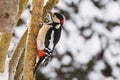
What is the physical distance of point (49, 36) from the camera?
374cm

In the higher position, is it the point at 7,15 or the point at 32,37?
the point at 7,15

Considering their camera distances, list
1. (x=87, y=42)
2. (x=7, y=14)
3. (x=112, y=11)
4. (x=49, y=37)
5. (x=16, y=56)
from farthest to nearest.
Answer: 1. (x=112, y=11)
2. (x=87, y=42)
3. (x=16, y=56)
4. (x=49, y=37)
5. (x=7, y=14)

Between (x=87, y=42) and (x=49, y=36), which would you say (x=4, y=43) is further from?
(x=87, y=42)

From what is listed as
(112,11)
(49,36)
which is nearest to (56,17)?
(49,36)

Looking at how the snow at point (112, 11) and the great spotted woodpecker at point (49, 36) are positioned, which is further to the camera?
the snow at point (112, 11)

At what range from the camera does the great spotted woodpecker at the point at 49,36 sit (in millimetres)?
3609

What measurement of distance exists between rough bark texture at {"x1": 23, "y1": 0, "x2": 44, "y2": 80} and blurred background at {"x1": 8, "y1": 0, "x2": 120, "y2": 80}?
10.6 ft

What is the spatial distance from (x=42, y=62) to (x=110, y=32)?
141 inches

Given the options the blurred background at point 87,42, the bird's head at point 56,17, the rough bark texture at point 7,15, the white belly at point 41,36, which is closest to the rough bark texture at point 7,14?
the rough bark texture at point 7,15

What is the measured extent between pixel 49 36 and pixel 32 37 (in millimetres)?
343

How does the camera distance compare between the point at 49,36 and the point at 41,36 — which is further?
the point at 49,36

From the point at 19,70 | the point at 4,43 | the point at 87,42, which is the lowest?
the point at 19,70

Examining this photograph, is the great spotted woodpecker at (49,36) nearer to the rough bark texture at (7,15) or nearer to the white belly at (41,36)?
the white belly at (41,36)

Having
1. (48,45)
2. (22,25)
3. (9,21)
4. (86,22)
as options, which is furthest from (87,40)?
(9,21)
